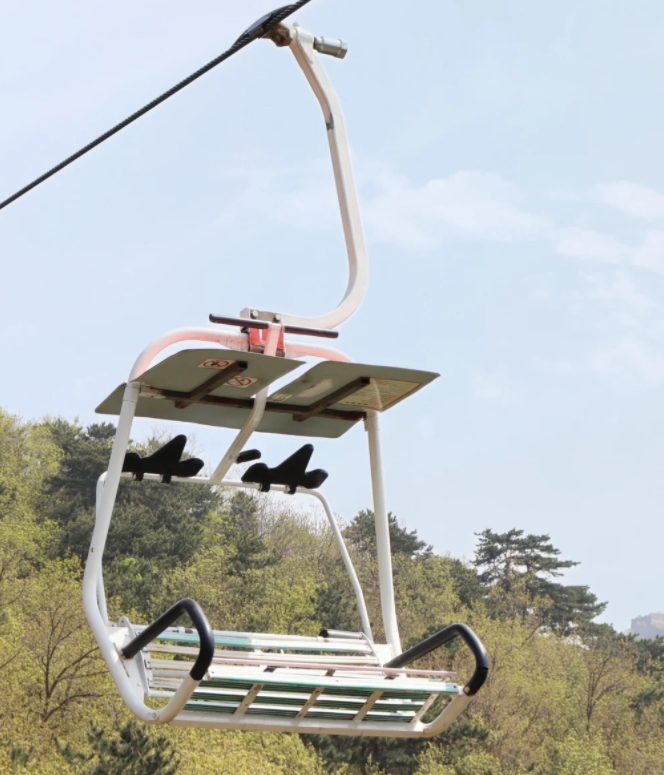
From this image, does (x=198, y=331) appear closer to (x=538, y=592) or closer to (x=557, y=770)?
(x=557, y=770)

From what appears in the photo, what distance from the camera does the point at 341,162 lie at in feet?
19.7

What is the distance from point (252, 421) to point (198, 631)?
1410 mm

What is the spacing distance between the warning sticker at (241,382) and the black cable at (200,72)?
1618 millimetres

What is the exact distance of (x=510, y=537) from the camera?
5294 centimetres

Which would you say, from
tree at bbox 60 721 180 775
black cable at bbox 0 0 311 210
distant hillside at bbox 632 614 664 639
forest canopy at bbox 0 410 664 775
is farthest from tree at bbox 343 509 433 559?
distant hillside at bbox 632 614 664 639

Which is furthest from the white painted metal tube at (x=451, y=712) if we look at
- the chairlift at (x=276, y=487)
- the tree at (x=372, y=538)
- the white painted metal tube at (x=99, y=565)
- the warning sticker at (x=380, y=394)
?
the tree at (x=372, y=538)

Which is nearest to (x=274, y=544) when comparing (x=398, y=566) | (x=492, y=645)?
(x=398, y=566)

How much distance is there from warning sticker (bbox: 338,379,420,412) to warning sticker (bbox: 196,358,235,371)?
0.68m

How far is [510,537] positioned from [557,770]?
20.8 meters

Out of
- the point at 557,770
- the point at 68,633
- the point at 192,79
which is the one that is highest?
the point at 192,79

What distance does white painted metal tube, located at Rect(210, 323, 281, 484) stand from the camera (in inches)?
210

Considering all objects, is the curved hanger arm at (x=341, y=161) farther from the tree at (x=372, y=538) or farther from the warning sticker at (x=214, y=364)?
the tree at (x=372, y=538)

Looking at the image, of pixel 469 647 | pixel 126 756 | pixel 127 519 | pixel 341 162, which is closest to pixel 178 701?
pixel 469 647

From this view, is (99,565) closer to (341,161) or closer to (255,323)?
(255,323)
